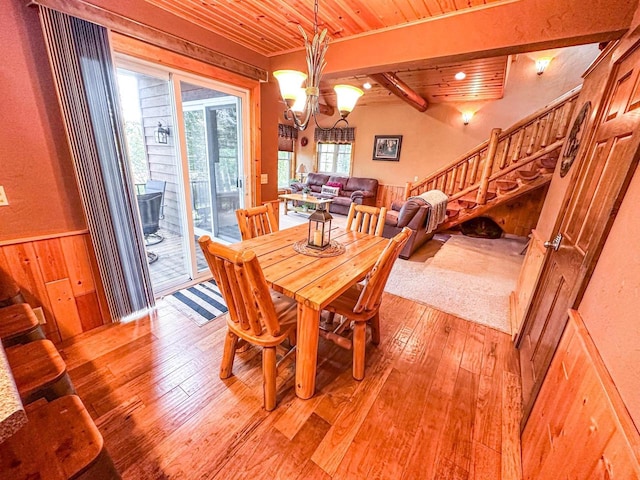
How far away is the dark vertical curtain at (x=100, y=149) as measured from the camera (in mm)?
1572

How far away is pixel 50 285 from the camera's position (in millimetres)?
1823

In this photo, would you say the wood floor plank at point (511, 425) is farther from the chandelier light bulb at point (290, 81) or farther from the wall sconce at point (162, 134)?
the wall sconce at point (162, 134)

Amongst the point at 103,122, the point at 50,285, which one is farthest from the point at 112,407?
the point at 103,122

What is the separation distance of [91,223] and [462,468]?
2.70m

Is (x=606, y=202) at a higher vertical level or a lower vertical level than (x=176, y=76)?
lower

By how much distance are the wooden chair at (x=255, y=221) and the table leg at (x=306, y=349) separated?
104cm

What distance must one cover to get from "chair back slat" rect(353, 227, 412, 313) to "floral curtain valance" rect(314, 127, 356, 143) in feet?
21.5

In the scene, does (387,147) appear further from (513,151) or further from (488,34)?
(488,34)

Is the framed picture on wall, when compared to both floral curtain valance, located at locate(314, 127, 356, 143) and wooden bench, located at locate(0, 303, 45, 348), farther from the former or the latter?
wooden bench, located at locate(0, 303, 45, 348)

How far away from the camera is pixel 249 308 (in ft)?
4.24

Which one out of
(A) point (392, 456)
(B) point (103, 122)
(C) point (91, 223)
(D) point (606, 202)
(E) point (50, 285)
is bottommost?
(A) point (392, 456)

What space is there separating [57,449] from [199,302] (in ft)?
5.78

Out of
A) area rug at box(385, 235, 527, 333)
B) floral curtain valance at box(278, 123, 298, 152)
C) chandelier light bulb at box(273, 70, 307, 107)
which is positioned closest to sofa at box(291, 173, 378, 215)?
floral curtain valance at box(278, 123, 298, 152)

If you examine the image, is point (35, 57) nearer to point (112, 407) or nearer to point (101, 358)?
point (101, 358)
